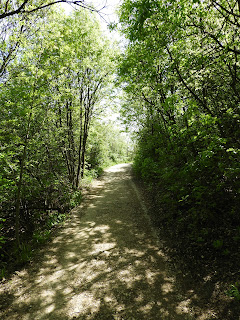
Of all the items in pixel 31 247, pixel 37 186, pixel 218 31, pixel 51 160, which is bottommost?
pixel 31 247

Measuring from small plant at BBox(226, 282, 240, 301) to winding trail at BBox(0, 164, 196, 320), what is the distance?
82 centimetres

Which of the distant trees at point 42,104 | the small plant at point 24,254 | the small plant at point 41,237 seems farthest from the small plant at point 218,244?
the distant trees at point 42,104

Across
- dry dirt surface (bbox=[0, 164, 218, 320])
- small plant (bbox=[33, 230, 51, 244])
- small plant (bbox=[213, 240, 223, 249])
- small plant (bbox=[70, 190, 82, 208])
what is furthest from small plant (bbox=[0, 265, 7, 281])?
small plant (bbox=[213, 240, 223, 249])

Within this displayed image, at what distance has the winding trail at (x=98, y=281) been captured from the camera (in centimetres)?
363

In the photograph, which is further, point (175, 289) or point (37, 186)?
point (37, 186)

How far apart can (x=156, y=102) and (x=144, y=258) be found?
898 centimetres

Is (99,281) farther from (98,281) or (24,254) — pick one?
(24,254)

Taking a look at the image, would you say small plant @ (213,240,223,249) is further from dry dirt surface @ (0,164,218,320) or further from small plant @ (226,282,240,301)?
dry dirt surface @ (0,164,218,320)

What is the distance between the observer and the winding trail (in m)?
3.63

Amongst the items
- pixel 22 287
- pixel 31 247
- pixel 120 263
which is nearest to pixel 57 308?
pixel 22 287

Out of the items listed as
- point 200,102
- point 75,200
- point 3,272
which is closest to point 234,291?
point 200,102

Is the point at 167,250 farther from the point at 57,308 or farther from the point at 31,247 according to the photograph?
the point at 31,247

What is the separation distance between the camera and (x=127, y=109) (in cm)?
1630

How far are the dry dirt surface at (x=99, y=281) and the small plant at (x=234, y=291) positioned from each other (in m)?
0.52
